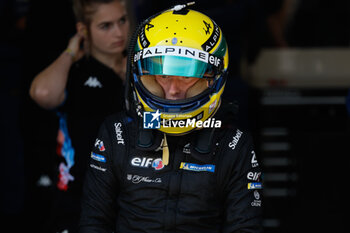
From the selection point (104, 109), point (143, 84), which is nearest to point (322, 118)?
point (104, 109)

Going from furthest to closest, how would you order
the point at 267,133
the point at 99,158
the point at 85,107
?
the point at 267,133 < the point at 85,107 < the point at 99,158

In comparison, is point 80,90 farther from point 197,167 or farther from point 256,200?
point 256,200

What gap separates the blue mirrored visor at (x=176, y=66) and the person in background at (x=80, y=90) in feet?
2.15

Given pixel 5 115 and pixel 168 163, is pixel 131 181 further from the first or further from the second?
pixel 5 115

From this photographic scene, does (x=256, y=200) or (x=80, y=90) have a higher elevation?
(x=80, y=90)

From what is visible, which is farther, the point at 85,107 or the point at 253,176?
the point at 85,107

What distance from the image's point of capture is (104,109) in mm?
2727

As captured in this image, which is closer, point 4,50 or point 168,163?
point 168,163

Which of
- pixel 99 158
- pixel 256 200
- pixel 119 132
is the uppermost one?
pixel 119 132

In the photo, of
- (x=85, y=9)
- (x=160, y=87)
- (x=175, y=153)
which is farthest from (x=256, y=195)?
(x=85, y=9)

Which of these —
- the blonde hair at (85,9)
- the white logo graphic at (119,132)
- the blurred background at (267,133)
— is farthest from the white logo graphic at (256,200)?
the blurred background at (267,133)

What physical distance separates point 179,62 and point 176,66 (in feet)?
0.07

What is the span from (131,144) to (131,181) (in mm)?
156

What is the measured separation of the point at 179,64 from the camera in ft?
6.70
